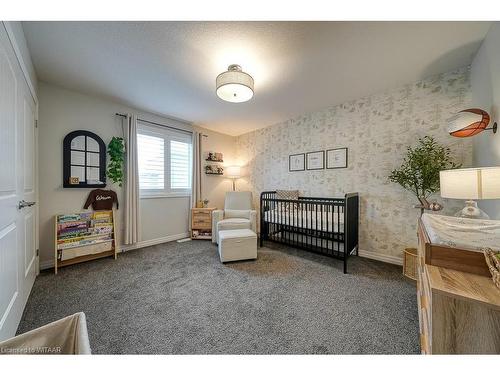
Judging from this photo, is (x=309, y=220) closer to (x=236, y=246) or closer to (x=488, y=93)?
(x=236, y=246)

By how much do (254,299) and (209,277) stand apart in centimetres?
63

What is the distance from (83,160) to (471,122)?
4.19 m

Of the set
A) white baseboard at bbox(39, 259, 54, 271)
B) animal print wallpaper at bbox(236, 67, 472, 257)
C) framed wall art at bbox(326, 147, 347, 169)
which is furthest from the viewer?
framed wall art at bbox(326, 147, 347, 169)

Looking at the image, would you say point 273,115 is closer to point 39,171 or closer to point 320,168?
point 320,168

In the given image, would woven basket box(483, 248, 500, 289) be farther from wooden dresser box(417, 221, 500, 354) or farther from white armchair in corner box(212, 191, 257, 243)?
white armchair in corner box(212, 191, 257, 243)

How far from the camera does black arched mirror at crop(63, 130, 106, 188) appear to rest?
2.42 metres

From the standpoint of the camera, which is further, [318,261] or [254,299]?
[318,261]

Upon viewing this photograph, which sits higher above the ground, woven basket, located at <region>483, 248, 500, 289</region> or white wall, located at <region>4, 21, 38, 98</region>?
white wall, located at <region>4, 21, 38, 98</region>

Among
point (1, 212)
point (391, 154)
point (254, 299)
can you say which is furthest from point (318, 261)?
point (1, 212)

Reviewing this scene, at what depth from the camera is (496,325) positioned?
643mm

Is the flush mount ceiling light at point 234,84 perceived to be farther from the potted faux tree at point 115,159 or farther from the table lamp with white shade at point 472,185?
the potted faux tree at point 115,159

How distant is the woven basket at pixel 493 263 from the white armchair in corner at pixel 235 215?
7.99 feet

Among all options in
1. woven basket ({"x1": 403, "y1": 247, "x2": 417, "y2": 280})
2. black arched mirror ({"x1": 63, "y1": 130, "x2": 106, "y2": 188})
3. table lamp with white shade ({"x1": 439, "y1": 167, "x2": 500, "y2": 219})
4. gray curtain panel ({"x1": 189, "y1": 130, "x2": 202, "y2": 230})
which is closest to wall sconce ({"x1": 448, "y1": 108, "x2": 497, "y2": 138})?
table lamp with white shade ({"x1": 439, "y1": 167, "x2": 500, "y2": 219})

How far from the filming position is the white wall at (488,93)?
1425 mm
